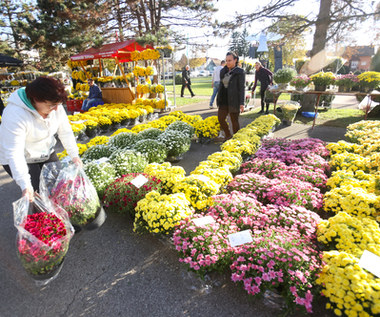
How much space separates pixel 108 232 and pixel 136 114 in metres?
5.77

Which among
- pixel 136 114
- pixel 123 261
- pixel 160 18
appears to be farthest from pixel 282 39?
pixel 123 261

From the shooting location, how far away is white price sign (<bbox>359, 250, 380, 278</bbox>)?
1.50 m

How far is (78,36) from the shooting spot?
37.5 ft

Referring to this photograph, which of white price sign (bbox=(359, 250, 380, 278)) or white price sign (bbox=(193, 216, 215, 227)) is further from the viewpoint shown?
white price sign (bbox=(193, 216, 215, 227))

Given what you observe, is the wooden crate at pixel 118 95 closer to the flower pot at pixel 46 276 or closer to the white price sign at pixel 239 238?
the flower pot at pixel 46 276

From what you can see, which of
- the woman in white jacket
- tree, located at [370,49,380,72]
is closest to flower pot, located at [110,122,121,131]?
the woman in white jacket

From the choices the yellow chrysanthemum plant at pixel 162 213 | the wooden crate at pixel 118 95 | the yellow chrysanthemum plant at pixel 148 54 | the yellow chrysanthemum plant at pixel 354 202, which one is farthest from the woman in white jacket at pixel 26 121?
the wooden crate at pixel 118 95

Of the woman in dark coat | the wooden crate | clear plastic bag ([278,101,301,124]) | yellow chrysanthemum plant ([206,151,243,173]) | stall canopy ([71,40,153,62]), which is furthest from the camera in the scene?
the wooden crate

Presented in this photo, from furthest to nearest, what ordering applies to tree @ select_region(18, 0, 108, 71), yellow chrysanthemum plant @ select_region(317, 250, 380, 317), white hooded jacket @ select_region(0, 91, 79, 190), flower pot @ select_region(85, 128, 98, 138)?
tree @ select_region(18, 0, 108, 71), flower pot @ select_region(85, 128, 98, 138), white hooded jacket @ select_region(0, 91, 79, 190), yellow chrysanthemum plant @ select_region(317, 250, 380, 317)

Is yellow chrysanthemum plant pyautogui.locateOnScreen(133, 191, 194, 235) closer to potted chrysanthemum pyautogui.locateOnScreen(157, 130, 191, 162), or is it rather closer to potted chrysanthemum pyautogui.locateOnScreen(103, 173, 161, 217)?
potted chrysanthemum pyautogui.locateOnScreen(103, 173, 161, 217)

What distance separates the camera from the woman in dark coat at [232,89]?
4773 mm

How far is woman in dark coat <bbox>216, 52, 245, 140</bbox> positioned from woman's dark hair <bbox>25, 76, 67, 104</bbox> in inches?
145

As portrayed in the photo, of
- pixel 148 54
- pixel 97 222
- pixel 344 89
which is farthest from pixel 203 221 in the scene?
pixel 148 54

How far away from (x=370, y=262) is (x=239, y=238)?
3.01ft
